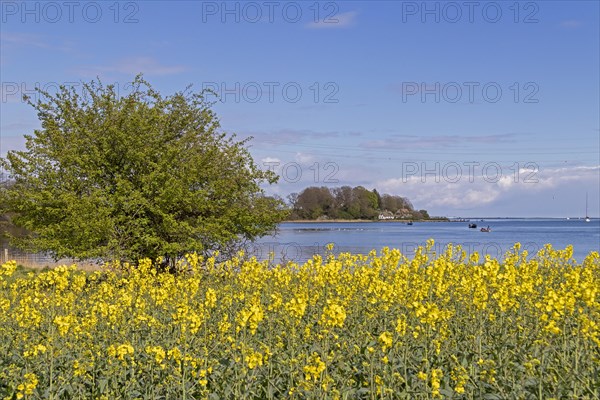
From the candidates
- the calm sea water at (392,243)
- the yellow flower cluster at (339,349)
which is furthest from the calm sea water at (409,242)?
the yellow flower cluster at (339,349)

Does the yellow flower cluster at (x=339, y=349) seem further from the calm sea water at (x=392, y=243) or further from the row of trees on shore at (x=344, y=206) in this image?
the row of trees on shore at (x=344, y=206)

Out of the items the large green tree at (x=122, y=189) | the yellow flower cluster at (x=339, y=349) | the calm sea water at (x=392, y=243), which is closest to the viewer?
the yellow flower cluster at (x=339, y=349)

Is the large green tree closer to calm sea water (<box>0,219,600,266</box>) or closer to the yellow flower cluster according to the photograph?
calm sea water (<box>0,219,600,266</box>)

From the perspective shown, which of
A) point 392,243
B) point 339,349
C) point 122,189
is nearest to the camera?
point 339,349

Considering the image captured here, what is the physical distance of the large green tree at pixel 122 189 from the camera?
64.3 feet

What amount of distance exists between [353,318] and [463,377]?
3.01m

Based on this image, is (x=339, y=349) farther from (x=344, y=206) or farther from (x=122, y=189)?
(x=344, y=206)

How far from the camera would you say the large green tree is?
1961cm

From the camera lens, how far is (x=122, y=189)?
1981cm

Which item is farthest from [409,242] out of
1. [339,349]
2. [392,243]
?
[339,349]

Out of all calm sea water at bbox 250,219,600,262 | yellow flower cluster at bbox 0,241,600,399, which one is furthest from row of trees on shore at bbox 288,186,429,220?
yellow flower cluster at bbox 0,241,600,399

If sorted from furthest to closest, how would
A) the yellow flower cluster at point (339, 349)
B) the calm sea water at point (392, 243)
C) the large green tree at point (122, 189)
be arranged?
1. the calm sea water at point (392, 243)
2. the large green tree at point (122, 189)
3. the yellow flower cluster at point (339, 349)

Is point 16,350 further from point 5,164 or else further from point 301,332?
point 5,164

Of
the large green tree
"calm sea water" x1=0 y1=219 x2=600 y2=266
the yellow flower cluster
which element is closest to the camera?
the yellow flower cluster
